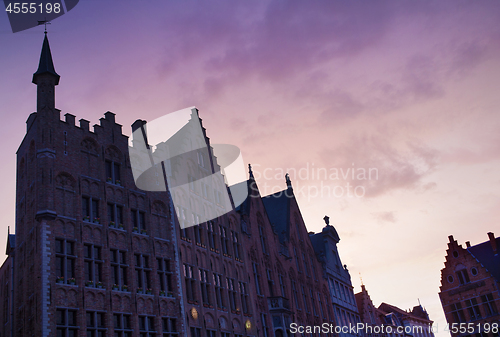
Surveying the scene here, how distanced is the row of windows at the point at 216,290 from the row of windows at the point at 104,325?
3.03m

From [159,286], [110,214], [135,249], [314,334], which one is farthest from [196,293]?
[314,334]

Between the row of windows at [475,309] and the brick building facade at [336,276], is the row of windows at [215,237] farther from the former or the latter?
the row of windows at [475,309]

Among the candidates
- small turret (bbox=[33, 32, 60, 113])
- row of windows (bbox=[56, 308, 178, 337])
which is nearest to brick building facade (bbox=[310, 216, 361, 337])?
row of windows (bbox=[56, 308, 178, 337])

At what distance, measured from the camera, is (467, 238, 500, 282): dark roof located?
6331cm

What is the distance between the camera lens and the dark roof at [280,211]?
173ft

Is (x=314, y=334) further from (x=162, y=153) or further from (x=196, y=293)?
(x=162, y=153)

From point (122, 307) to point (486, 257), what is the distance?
5219 centimetres

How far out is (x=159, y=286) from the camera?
32.1m

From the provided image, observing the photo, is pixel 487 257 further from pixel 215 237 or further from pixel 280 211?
pixel 215 237

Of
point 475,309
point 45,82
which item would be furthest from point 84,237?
point 475,309

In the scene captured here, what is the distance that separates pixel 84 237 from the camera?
94.6 ft

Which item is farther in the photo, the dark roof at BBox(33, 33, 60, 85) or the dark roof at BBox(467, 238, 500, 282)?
the dark roof at BBox(467, 238, 500, 282)

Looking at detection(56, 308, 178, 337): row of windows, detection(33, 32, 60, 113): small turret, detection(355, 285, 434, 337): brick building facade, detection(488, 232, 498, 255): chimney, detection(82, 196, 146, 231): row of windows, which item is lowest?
detection(56, 308, 178, 337): row of windows

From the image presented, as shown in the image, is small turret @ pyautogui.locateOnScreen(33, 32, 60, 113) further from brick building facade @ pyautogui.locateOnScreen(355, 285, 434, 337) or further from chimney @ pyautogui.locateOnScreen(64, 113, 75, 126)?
brick building facade @ pyautogui.locateOnScreen(355, 285, 434, 337)
